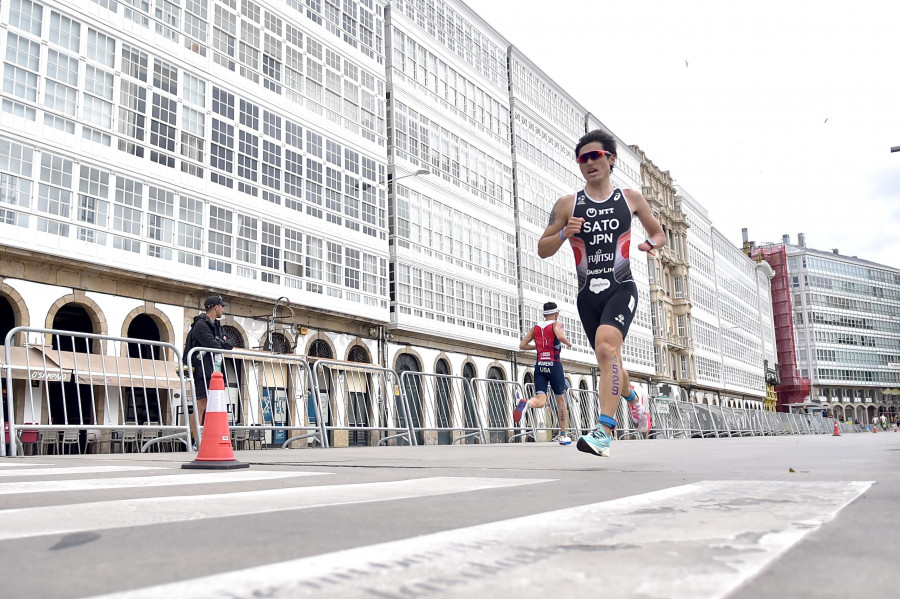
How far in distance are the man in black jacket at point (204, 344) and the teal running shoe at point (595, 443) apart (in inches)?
203

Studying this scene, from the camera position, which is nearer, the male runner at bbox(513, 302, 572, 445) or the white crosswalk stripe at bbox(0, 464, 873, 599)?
the white crosswalk stripe at bbox(0, 464, 873, 599)

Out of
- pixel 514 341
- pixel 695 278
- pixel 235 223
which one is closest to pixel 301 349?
pixel 235 223

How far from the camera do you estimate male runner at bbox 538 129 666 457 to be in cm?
623

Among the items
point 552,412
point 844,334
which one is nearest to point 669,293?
point 552,412

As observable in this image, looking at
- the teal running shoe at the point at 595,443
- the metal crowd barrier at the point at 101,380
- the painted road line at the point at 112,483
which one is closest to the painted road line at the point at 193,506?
the painted road line at the point at 112,483

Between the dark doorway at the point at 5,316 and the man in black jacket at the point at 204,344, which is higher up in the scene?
the dark doorway at the point at 5,316

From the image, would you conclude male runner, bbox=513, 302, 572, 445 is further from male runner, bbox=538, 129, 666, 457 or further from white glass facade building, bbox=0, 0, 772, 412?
white glass facade building, bbox=0, 0, 772, 412

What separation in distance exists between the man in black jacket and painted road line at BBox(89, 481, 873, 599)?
781 centimetres

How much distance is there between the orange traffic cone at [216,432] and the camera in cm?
539

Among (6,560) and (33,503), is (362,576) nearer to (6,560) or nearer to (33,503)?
(6,560)

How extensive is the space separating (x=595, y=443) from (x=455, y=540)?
398 centimetres

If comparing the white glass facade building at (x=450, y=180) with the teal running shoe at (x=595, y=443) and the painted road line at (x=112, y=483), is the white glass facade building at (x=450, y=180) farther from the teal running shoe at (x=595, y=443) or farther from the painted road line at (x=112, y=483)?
the painted road line at (x=112, y=483)

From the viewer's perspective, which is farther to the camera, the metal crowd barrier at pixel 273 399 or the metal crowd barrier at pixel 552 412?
the metal crowd barrier at pixel 552 412

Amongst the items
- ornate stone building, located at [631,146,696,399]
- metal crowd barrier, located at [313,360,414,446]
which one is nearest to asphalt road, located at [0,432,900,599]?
metal crowd barrier, located at [313,360,414,446]
